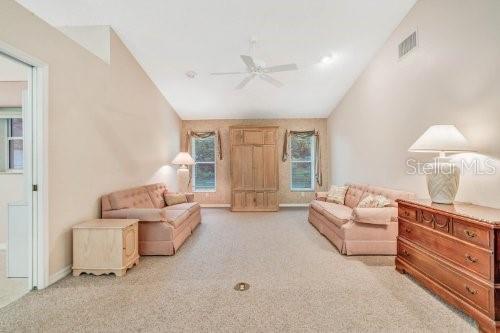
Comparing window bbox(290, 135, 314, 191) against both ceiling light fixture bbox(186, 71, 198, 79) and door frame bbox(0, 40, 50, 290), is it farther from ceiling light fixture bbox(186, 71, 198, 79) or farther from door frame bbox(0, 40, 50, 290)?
door frame bbox(0, 40, 50, 290)

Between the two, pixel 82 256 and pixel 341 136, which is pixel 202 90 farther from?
pixel 82 256

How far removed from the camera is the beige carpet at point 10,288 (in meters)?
2.43

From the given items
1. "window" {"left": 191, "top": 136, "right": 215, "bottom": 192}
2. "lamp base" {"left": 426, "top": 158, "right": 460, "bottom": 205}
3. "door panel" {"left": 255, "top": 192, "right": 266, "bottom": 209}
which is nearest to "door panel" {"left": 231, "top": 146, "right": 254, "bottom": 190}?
"door panel" {"left": 255, "top": 192, "right": 266, "bottom": 209}

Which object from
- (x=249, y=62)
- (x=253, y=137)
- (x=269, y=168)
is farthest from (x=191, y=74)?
(x=269, y=168)

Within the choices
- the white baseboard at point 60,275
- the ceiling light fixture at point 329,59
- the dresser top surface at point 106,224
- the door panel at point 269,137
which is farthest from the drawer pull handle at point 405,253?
the door panel at point 269,137

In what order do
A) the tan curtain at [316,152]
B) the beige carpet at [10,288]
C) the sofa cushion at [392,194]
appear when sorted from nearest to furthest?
1. the beige carpet at [10,288]
2. the sofa cushion at [392,194]
3. the tan curtain at [316,152]

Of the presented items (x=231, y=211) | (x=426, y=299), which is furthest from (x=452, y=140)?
(x=231, y=211)

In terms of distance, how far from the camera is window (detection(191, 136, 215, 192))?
7.61 m

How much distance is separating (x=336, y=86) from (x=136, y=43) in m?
4.13

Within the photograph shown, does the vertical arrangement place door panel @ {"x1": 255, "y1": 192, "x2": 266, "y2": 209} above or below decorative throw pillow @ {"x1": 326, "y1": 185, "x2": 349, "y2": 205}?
below

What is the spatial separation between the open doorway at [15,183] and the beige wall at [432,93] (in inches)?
180

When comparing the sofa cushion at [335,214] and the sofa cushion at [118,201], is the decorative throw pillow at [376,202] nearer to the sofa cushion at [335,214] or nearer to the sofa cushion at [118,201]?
the sofa cushion at [335,214]

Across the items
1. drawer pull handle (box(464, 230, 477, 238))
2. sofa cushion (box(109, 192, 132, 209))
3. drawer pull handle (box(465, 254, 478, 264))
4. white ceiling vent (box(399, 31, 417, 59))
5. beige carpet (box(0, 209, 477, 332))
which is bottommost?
beige carpet (box(0, 209, 477, 332))

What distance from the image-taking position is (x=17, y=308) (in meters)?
2.27
